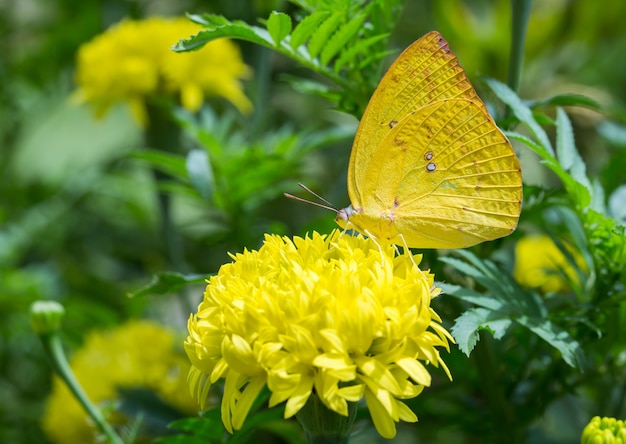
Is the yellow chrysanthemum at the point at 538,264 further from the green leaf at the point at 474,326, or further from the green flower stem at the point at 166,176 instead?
the green flower stem at the point at 166,176

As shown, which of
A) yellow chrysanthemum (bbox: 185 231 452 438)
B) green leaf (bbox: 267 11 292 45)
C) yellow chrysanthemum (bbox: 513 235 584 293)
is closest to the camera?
yellow chrysanthemum (bbox: 185 231 452 438)

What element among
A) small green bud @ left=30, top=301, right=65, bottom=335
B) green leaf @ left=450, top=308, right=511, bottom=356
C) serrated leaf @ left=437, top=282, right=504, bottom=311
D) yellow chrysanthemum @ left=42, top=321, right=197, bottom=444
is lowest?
yellow chrysanthemum @ left=42, top=321, right=197, bottom=444

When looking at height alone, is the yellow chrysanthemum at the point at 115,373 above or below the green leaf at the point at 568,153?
below

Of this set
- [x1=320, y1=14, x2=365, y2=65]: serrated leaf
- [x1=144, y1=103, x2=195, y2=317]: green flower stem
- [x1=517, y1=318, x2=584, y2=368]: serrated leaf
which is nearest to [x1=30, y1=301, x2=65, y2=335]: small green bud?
[x1=144, y1=103, x2=195, y2=317]: green flower stem

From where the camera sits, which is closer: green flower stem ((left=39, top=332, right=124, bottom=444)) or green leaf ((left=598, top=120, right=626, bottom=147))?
green flower stem ((left=39, top=332, right=124, bottom=444))

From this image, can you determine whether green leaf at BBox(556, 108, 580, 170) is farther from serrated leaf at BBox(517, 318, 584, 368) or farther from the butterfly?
serrated leaf at BBox(517, 318, 584, 368)

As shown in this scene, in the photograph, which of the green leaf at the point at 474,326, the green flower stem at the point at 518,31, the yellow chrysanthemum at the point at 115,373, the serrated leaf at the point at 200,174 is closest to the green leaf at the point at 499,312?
the green leaf at the point at 474,326

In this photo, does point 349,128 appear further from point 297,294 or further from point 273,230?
point 297,294
